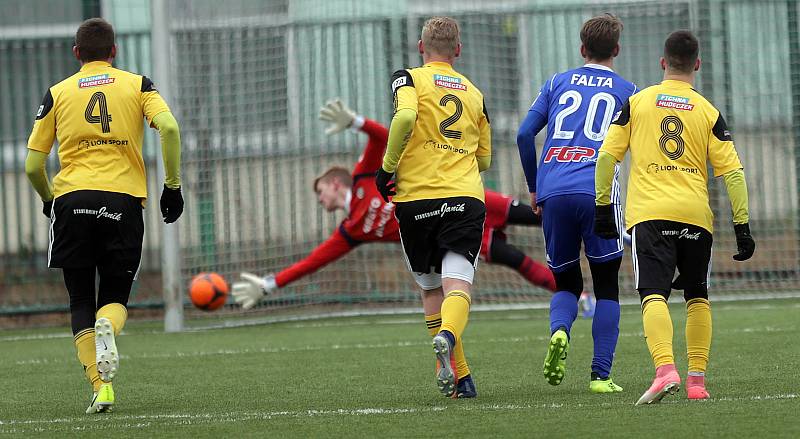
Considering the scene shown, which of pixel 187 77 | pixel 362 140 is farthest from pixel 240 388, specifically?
pixel 362 140

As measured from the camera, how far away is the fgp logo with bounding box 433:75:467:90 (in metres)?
7.02

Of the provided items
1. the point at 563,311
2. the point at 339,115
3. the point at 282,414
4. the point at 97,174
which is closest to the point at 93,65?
the point at 97,174

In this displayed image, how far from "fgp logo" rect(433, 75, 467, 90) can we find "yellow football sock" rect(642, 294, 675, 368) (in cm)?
155

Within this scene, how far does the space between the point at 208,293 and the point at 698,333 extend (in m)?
6.23

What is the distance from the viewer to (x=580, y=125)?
7.07 m

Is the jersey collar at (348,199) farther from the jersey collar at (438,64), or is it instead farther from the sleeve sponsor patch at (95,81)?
the sleeve sponsor patch at (95,81)

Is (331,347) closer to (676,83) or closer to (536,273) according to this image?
(536,273)

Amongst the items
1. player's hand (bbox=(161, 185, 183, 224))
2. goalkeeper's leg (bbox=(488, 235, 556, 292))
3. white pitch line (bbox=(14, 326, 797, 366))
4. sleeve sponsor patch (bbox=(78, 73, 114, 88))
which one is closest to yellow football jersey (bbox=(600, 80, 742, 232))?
player's hand (bbox=(161, 185, 183, 224))

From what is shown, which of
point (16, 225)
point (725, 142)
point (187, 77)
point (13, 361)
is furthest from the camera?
point (16, 225)

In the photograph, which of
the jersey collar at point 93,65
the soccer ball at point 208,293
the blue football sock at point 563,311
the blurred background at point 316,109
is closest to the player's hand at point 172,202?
the jersey collar at point 93,65

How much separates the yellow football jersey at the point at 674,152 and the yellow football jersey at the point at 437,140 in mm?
950

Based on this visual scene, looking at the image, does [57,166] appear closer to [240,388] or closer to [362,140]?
[362,140]

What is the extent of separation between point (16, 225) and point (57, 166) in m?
0.72

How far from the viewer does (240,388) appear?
769 centimetres
